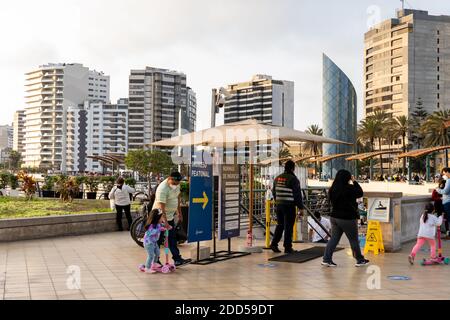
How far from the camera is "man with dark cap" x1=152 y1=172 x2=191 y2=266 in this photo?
313 inches

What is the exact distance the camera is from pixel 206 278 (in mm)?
7367

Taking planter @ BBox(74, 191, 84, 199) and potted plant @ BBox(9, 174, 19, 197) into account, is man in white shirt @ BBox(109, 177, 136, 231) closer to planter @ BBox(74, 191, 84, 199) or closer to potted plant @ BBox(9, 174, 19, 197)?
planter @ BBox(74, 191, 84, 199)

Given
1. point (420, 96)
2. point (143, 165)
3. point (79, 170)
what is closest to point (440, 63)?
point (420, 96)

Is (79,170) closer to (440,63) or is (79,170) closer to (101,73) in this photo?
(101,73)

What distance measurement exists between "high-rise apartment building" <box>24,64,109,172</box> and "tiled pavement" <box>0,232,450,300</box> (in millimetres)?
170086

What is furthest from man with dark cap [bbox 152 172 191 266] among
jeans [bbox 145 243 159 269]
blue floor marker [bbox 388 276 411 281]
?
blue floor marker [bbox 388 276 411 281]

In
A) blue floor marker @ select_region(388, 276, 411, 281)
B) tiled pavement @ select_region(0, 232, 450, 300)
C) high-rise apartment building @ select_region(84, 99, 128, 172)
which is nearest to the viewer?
tiled pavement @ select_region(0, 232, 450, 300)

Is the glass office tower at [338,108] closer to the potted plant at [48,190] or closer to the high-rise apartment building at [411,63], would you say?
the high-rise apartment building at [411,63]

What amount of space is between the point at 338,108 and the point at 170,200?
3910 inches

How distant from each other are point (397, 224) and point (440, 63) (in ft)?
409

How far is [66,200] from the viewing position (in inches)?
747

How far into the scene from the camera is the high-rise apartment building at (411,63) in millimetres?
117688

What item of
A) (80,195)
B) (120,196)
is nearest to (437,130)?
(80,195)

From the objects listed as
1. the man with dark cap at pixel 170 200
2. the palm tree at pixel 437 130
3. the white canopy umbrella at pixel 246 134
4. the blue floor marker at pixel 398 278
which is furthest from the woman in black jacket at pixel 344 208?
the palm tree at pixel 437 130
